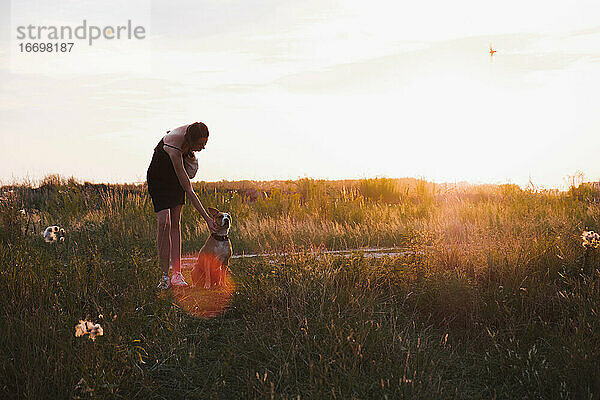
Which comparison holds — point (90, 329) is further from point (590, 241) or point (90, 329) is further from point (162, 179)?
point (590, 241)

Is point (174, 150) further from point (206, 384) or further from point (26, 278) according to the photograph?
point (206, 384)

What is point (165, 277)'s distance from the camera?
6000 millimetres

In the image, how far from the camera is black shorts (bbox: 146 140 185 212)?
19.6 feet

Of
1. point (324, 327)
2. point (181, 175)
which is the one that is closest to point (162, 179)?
point (181, 175)

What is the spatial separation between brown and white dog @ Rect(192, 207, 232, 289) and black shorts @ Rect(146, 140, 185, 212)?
1.54ft

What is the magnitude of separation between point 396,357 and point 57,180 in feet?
60.5

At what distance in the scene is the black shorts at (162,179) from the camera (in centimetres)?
596

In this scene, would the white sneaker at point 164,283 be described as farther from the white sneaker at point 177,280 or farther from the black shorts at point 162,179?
the black shorts at point 162,179

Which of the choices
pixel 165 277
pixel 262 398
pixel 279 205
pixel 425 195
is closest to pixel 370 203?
pixel 425 195

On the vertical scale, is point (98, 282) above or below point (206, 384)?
above

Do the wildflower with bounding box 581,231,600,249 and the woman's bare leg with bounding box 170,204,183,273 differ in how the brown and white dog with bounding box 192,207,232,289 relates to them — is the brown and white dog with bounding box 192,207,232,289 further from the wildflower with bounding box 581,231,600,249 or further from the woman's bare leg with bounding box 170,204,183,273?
the wildflower with bounding box 581,231,600,249

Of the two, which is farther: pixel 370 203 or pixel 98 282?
pixel 370 203

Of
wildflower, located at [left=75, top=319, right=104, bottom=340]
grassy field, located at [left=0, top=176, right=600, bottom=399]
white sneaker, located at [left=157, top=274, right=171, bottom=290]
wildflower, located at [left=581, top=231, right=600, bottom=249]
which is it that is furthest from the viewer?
white sneaker, located at [left=157, top=274, right=171, bottom=290]

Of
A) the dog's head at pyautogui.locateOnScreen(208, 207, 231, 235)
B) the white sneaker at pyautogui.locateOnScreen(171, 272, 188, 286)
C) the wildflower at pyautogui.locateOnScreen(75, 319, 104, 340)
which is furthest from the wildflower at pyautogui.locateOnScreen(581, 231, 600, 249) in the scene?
the wildflower at pyautogui.locateOnScreen(75, 319, 104, 340)
